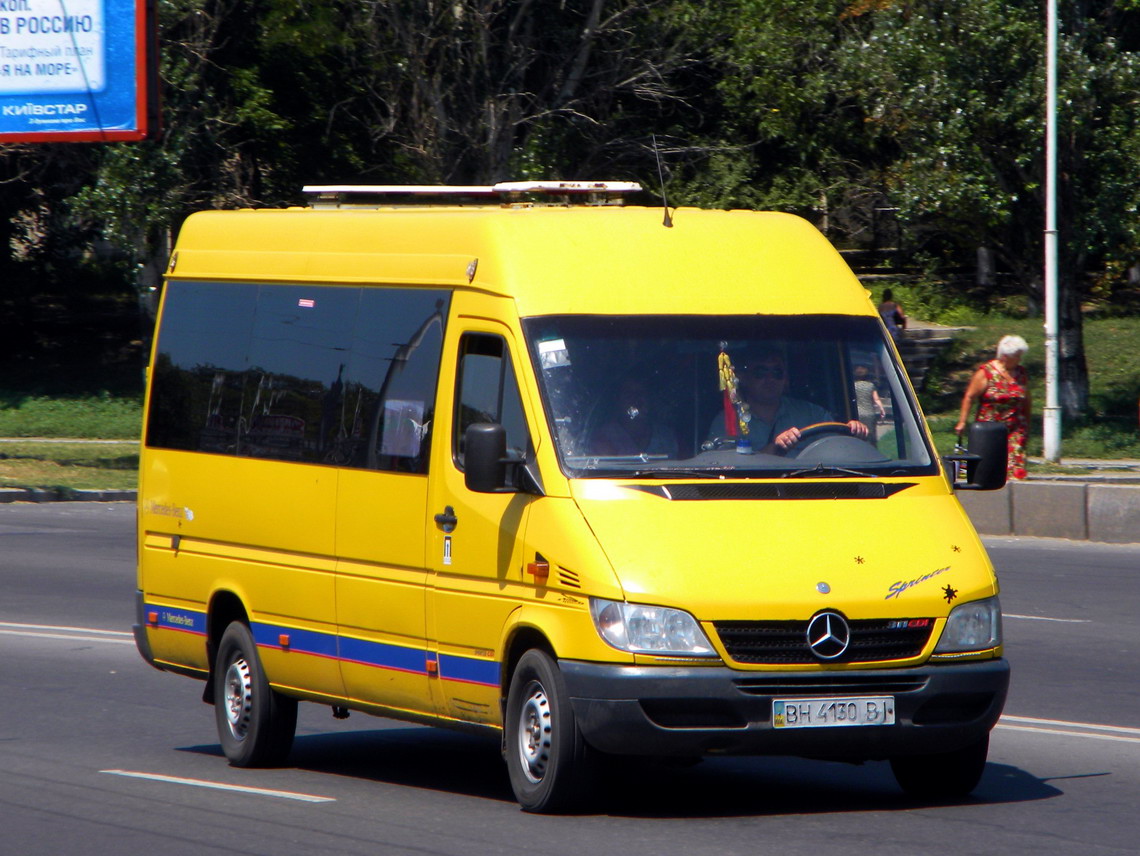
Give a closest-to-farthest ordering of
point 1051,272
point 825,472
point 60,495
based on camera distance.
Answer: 1. point 825,472
2. point 60,495
3. point 1051,272

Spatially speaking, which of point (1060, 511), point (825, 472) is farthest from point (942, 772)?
point (1060, 511)

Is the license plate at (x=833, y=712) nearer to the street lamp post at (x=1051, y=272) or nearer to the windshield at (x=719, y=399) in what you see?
the windshield at (x=719, y=399)

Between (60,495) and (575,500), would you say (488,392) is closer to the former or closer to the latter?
(575,500)

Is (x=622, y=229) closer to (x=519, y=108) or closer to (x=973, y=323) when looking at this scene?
(x=519, y=108)

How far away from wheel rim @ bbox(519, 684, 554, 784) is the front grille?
0.73 metres

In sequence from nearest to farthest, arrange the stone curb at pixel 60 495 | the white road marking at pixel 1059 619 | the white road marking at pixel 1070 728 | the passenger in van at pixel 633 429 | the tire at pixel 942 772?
the passenger in van at pixel 633 429 < the tire at pixel 942 772 < the white road marking at pixel 1070 728 < the white road marking at pixel 1059 619 < the stone curb at pixel 60 495

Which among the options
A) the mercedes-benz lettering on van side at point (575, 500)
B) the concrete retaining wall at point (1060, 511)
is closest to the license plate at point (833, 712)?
the mercedes-benz lettering on van side at point (575, 500)

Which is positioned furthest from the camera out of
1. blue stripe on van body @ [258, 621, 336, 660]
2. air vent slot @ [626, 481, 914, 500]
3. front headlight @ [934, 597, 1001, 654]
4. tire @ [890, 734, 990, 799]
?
blue stripe on van body @ [258, 621, 336, 660]

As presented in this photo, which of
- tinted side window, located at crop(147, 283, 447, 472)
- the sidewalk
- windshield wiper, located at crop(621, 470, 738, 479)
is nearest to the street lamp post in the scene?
the sidewalk

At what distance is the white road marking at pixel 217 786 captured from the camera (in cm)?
763

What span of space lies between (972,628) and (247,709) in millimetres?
3488

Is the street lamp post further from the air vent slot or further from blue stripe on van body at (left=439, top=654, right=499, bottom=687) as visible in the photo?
blue stripe on van body at (left=439, top=654, right=499, bottom=687)

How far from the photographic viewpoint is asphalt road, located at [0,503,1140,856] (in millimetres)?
6555

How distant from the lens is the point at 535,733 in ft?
22.5
